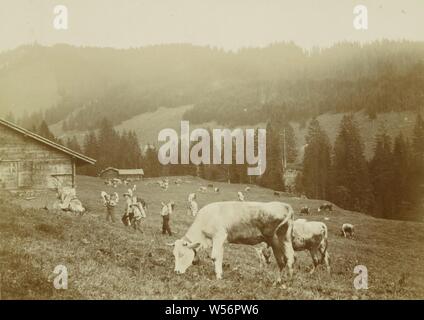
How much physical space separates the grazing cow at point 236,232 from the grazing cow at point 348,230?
2235 millimetres

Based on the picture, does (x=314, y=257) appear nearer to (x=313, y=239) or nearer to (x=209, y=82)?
(x=313, y=239)

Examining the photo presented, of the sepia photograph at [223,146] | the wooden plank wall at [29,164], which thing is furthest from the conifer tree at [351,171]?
the wooden plank wall at [29,164]

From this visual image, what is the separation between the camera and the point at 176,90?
17.0 metres

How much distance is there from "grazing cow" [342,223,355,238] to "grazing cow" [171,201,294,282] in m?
2.23

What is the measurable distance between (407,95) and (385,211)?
4.09m

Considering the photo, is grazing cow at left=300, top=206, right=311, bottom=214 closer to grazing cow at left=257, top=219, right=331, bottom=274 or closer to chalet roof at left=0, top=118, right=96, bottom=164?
grazing cow at left=257, top=219, right=331, bottom=274

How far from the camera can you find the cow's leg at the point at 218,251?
1374cm

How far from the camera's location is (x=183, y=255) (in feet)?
45.6

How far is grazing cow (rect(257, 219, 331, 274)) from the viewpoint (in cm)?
1463

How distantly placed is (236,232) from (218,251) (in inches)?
29.3

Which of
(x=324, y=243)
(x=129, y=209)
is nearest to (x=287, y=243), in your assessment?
(x=324, y=243)

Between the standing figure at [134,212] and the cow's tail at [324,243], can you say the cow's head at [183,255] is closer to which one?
the standing figure at [134,212]

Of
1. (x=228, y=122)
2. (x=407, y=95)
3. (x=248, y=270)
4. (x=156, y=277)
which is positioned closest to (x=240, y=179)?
(x=228, y=122)
